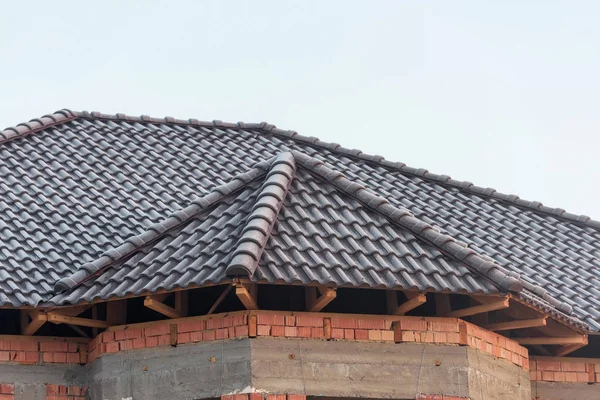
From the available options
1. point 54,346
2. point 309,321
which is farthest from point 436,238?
point 54,346

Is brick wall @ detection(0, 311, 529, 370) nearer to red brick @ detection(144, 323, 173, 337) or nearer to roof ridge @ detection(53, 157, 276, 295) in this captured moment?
red brick @ detection(144, 323, 173, 337)

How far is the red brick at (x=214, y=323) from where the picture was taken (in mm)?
11977

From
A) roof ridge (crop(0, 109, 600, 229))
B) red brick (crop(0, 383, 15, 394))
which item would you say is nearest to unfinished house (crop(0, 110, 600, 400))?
red brick (crop(0, 383, 15, 394))

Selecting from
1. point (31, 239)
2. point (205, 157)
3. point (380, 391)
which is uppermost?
point (205, 157)

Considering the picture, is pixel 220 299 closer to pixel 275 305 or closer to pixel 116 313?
pixel 275 305

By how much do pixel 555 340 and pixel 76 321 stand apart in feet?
17.3

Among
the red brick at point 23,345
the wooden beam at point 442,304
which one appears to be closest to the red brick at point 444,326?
the wooden beam at point 442,304

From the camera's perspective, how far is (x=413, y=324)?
40.5 ft

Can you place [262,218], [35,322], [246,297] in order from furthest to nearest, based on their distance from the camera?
[35,322]
[262,218]
[246,297]

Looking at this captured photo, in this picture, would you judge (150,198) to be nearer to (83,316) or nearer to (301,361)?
(83,316)

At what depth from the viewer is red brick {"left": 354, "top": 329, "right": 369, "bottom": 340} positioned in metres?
12.2

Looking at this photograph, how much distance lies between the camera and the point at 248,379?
11.8 m

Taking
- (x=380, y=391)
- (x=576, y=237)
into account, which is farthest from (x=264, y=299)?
(x=576, y=237)

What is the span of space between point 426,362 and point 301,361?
1.35m
